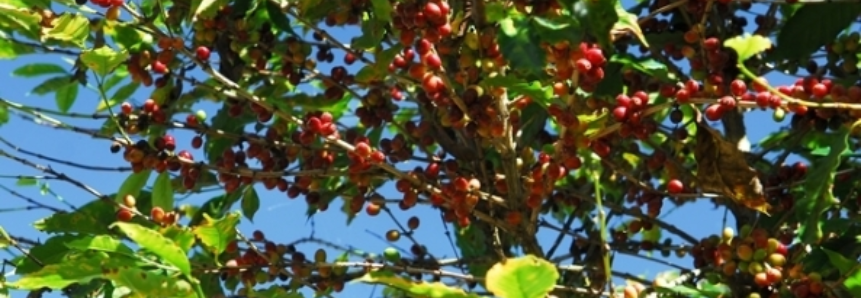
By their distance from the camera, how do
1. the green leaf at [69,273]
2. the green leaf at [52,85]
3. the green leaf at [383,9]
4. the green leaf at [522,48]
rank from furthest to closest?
1. the green leaf at [52,85]
2. the green leaf at [383,9]
3. the green leaf at [522,48]
4. the green leaf at [69,273]

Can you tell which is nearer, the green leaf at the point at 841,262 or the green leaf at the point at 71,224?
the green leaf at the point at 841,262

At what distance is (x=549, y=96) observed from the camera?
208 cm

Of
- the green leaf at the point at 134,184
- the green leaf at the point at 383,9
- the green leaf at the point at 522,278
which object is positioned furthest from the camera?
the green leaf at the point at 134,184

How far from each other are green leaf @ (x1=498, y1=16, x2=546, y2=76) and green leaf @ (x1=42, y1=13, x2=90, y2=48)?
34.1 inches

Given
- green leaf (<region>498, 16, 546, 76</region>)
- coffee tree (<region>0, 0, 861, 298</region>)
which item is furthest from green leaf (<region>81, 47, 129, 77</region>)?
green leaf (<region>498, 16, 546, 76</region>)

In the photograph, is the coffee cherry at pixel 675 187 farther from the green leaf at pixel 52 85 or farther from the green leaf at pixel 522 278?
the green leaf at pixel 52 85

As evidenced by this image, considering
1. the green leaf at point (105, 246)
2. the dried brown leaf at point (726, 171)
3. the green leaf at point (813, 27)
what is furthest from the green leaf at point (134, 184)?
the green leaf at point (813, 27)

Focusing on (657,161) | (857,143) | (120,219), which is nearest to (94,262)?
(120,219)

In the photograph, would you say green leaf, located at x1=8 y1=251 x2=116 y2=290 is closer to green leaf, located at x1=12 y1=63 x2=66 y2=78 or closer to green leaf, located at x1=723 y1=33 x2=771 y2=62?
green leaf, located at x1=723 y1=33 x2=771 y2=62

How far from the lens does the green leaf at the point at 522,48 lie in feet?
6.31

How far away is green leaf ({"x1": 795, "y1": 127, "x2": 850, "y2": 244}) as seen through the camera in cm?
193

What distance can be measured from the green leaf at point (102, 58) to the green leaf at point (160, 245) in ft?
1.95

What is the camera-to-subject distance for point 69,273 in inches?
72.2

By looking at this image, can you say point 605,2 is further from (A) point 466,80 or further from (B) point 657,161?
(B) point 657,161
